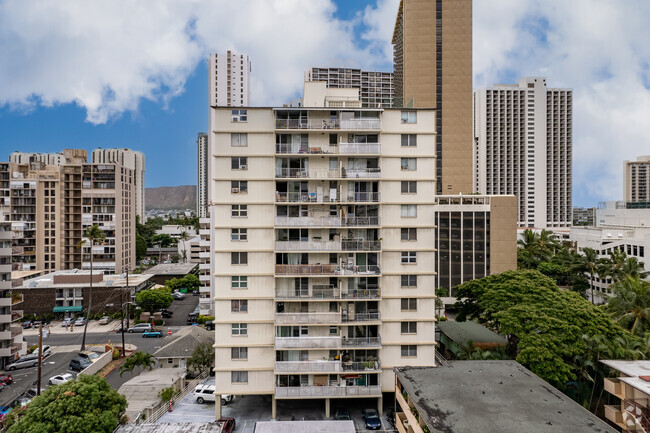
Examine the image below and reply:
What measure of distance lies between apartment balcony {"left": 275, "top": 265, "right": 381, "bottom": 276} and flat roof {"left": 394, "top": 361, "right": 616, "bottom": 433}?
7264 millimetres

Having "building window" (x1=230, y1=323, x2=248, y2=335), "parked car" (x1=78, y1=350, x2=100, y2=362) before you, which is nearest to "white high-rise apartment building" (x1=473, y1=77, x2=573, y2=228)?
"building window" (x1=230, y1=323, x2=248, y2=335)

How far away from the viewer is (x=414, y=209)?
2914cm

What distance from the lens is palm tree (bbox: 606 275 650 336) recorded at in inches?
1367

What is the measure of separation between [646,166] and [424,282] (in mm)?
183348

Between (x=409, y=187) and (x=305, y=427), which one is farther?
(x=409, y=187)

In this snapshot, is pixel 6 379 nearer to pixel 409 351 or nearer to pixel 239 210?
pixel 239 210

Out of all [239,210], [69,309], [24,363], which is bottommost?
[24,363]

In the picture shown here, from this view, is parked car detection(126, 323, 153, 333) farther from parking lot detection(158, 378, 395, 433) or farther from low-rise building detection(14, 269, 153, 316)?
parking lot detection(158, 378, 395, 433)

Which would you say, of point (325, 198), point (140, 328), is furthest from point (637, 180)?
point (140, 328)

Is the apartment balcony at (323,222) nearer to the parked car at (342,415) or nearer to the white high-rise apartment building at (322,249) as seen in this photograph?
the white high-rise apartment building at (322,249)

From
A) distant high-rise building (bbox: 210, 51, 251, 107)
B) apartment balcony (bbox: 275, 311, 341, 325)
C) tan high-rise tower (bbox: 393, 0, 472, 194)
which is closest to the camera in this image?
apartment balcony (bbox: 275, 311, 341, 325)

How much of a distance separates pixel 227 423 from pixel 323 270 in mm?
12361

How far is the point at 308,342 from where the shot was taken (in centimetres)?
2778

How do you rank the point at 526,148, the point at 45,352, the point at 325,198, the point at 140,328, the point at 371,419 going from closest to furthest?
the point at 371,419
the point at 325,198
the point at 45,352
the point at 140,328
the point at 526,148
